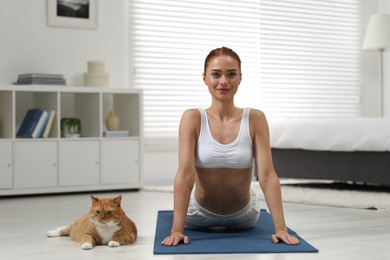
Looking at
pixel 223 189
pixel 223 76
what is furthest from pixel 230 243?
pixel 223 76

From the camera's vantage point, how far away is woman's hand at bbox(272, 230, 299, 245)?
2914 millimetres

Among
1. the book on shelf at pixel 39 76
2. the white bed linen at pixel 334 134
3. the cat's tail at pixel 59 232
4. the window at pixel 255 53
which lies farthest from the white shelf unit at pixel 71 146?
the cat's tail at pixel 59 232

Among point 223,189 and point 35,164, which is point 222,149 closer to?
point 223,189

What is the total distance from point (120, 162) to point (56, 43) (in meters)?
1.09

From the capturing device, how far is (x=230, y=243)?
9.78 ft

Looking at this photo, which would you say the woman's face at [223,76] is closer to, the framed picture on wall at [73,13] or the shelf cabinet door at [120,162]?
the shelf cabinet door at [120,162]

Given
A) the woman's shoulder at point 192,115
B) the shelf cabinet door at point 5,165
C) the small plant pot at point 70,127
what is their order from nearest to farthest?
the woman's shoulder at point 192,115 → the shelf cabinet door at point 5,165 → the small plant pot at point 70,127

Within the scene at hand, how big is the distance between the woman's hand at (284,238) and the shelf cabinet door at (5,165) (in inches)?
117

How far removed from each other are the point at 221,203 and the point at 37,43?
3.24 metres

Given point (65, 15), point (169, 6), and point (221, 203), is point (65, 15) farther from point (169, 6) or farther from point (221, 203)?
point (221, 203)

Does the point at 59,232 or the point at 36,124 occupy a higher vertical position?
the point at 36,124

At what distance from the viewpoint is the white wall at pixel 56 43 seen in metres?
5.92

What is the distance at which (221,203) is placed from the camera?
328cm

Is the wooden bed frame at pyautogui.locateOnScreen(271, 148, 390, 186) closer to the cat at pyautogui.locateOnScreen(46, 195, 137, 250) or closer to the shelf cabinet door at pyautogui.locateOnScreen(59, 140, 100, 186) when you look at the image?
the shelf cabinet door at pyautogui.locateOnScreen(59, 140, 100, 186)
